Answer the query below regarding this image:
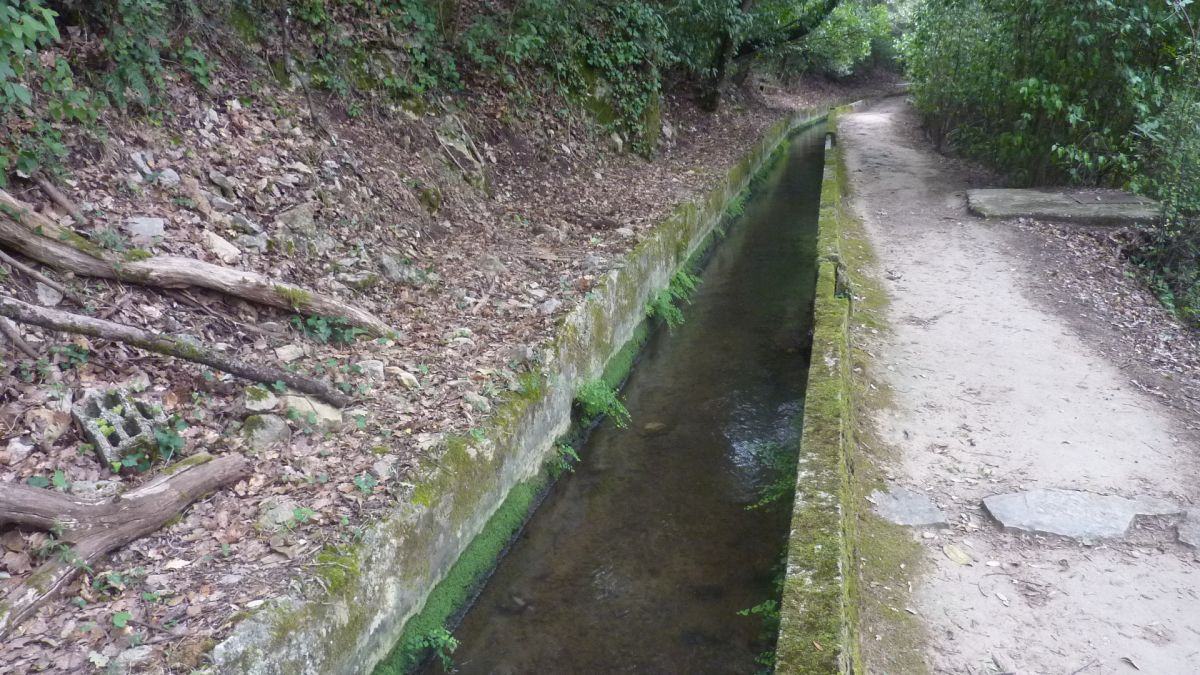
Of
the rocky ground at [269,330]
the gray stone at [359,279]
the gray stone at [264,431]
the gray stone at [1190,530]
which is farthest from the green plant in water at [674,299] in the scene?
the gray stone at [1190,530]

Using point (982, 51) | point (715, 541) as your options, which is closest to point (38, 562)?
point (715, 541)

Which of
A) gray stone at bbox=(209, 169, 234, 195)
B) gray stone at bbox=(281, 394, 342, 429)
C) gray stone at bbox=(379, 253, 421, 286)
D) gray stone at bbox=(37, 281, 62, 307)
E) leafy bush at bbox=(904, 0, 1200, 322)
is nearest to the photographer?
gray stone at bbox=(37, 281, 62, 307)

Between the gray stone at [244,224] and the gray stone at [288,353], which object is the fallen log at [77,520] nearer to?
the gray stone at [288,353]

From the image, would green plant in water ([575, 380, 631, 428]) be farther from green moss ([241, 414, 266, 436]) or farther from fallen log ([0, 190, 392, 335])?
green moss ([241, 414, 266, 436])

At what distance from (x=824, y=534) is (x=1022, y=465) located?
5.77 ft

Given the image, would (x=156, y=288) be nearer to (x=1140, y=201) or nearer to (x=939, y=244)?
(x=939, y=244)

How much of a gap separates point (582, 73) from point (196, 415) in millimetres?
8812

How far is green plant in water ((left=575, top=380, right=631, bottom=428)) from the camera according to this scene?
20.4 feet

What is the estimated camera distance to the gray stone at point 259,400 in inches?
158

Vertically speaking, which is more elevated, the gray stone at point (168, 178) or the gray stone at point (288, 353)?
the gray stone at point (168, 178)

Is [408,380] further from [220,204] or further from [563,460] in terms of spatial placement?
[220,204]

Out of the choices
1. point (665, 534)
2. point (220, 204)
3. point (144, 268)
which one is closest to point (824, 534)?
point (665, 534)

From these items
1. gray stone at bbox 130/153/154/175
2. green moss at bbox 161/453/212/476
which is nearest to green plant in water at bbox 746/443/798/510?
green moss at bbox 161/453/212/476

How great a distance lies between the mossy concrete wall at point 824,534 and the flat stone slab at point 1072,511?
0.85 meters
